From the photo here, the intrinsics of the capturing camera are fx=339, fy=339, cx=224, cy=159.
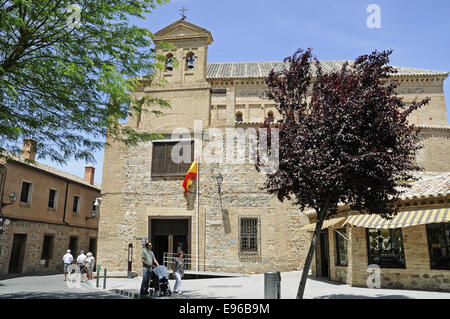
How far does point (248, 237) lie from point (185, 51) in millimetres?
11039

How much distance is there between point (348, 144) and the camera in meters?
7.61

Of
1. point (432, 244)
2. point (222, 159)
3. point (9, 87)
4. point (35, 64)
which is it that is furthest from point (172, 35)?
point (432, 244)

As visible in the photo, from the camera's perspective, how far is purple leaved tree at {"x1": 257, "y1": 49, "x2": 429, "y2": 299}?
743cm

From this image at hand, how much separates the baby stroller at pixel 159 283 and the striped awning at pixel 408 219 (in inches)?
245

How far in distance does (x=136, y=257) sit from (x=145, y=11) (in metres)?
12.7

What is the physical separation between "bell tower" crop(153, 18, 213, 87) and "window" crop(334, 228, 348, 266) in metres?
11.1

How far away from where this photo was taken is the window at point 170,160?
18.0 metres

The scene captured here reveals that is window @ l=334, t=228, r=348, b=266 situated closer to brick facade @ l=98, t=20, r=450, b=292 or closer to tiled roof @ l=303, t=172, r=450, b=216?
tiled roof @ l=303, t=172, r=450, b=216

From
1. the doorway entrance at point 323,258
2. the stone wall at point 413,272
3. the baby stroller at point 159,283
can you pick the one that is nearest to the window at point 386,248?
the stone wall at point 413,272

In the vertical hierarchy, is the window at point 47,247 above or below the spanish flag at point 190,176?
below

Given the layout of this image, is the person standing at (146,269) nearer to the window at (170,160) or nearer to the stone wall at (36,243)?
the window at (170,160)

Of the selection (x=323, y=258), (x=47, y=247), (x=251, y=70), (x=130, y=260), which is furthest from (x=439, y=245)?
(x=47, y=247)

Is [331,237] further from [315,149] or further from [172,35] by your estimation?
[172,35]

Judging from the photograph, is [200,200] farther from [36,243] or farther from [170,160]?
[36,243]
